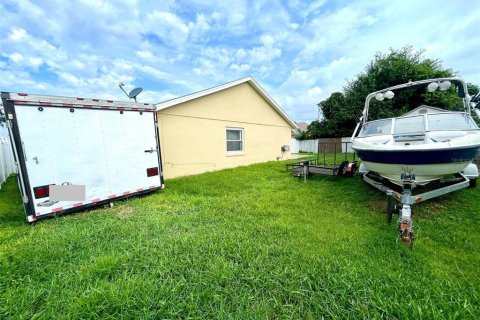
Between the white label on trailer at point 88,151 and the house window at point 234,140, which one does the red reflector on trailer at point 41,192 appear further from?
the house window at point 234,140

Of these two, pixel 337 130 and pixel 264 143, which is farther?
pixel 337 130

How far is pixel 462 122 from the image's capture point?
13.5 ft

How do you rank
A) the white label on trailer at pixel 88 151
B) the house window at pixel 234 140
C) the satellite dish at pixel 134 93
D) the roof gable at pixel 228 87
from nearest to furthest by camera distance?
the white label on trailer at pixel 88 151 → the satellite dish at pixel 134 93 → the roof gable at pixel 228 87 → the house window at pixel 234 140

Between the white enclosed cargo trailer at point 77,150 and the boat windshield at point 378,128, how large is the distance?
568 centimetres

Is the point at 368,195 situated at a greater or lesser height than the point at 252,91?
lesser

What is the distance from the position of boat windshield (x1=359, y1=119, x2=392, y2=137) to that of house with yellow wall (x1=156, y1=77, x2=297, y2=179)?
5.87 metres

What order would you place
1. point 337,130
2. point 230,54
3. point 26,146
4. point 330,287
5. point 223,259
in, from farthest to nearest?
1. point 337,130
2. point 230,54
3. point 26,146
4. point 223,259
5. point 330,287

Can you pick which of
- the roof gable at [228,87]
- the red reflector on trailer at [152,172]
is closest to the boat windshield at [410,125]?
the red reflector on trailer at [152,172]

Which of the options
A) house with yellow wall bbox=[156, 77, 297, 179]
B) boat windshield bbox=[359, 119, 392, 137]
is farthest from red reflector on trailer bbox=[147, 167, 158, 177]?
boat windshield bbox=[359, 119, 392, 137]

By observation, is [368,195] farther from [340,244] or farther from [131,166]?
[131,166]

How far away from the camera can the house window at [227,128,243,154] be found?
1001 centimetres

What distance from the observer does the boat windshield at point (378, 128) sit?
4754 mm

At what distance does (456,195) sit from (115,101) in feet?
26.8

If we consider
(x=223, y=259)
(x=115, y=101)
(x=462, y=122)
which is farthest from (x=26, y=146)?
(x=462, y=122)
